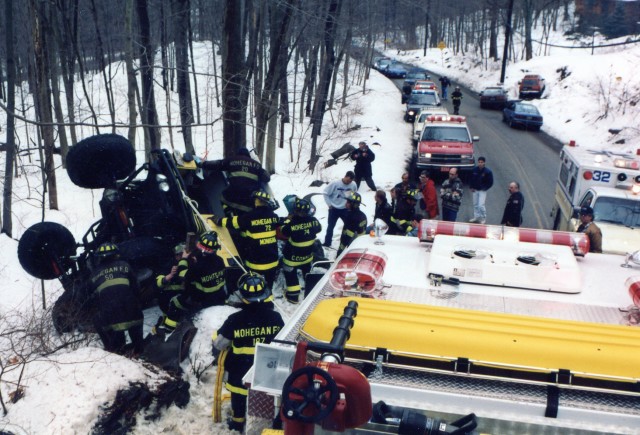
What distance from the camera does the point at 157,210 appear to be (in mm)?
9445

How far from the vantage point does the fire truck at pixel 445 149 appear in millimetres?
17562

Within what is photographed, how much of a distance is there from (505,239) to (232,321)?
2.91m

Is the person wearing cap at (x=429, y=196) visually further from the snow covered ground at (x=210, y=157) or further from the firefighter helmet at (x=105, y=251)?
the firefighter helmet at (x=105, y=251)

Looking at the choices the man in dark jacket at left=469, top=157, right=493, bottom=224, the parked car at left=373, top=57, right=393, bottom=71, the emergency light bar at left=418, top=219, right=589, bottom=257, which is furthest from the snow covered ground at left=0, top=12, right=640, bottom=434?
the parked car at left=373, top=57, right=393, bottom=71

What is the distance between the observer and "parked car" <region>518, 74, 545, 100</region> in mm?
36281

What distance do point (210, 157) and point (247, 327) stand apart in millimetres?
22540

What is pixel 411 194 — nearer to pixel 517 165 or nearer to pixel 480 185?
pixel 480 185

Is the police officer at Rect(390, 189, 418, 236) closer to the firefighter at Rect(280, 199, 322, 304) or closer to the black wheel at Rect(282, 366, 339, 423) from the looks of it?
the firefighter at Rect(280, 199, 322, 304)

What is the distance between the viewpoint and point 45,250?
26.2 feet

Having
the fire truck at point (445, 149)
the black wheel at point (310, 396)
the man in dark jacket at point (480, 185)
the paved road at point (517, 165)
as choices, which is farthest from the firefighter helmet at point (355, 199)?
the fire truck at point (445, 149)

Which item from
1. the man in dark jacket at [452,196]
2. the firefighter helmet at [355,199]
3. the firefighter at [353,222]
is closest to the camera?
the firefighter helmet at [355,199]

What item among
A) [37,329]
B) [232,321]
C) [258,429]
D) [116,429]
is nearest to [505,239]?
[232,321]

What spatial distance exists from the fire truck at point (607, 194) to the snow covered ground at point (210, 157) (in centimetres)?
475

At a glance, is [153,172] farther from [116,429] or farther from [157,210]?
[116,429]
